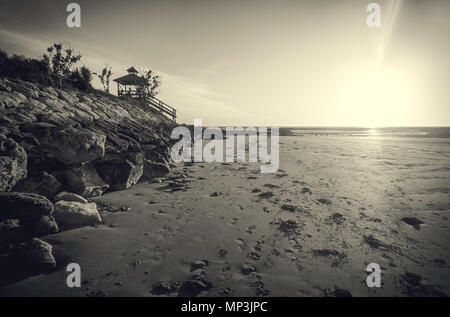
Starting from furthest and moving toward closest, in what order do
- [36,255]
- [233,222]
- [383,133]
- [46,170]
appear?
[383,133], [46,170], [233,222], [36,255]

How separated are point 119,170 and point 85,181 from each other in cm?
119

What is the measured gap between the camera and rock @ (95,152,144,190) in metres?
7.02

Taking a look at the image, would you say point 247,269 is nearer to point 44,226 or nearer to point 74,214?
point 74,214

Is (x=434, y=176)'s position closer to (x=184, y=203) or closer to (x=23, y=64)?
(x=184, y=203)

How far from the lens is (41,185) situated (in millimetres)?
5211

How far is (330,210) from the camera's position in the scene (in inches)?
235

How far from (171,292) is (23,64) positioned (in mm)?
17928

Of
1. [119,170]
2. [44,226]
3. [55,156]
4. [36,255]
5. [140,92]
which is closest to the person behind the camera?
[36,255]

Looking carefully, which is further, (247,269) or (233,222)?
(233,222)

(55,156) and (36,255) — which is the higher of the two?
(55,156)

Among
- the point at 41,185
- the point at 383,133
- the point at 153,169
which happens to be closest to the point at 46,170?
the point at 41,185

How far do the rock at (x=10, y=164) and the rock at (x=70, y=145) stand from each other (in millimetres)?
1053

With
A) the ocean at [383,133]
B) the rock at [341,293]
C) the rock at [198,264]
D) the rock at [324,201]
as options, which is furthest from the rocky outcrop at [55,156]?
the ocean at [383,133]
